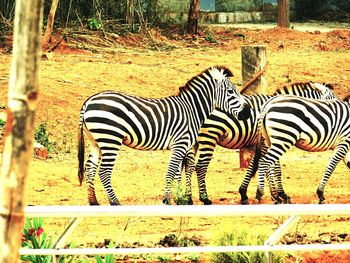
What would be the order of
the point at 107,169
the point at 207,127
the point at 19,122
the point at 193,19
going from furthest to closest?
the point at 193,19 < the point at 207,127 < the point at 107,169 < the point at 19,122

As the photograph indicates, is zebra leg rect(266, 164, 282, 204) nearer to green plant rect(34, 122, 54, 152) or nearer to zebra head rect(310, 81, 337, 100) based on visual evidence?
zebra head rect(310, 81, 337, 100)

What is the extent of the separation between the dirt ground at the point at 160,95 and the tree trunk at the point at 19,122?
11.6ft

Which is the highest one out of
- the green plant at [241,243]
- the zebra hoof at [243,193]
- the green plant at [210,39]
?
the green plant at [210,39]

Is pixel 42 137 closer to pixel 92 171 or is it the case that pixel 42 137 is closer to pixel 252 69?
pixel 252 69

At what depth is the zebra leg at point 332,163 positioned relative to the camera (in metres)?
12.3

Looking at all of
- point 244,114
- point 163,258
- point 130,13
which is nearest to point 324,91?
point 244,114

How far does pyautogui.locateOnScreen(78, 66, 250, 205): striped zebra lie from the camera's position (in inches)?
456

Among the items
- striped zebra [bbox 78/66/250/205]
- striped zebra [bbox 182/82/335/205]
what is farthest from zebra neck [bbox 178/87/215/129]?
striped zebra [bbox 182/82/335/205]

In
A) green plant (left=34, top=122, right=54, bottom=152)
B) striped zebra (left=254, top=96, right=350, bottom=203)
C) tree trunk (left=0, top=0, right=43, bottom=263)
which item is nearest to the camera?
tree trunk (left=0, top=0, right=43, bottom=263)

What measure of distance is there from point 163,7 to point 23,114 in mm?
23169

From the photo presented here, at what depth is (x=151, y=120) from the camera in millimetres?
11891

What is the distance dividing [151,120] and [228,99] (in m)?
1.09

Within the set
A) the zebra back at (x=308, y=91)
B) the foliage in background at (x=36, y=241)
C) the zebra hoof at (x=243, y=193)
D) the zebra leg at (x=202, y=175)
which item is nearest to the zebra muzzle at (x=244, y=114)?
the zebra leg at (x=202, y=175)

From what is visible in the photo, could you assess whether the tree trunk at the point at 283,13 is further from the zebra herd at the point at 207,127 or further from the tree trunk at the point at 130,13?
the zebra herd at the point at 207,127
